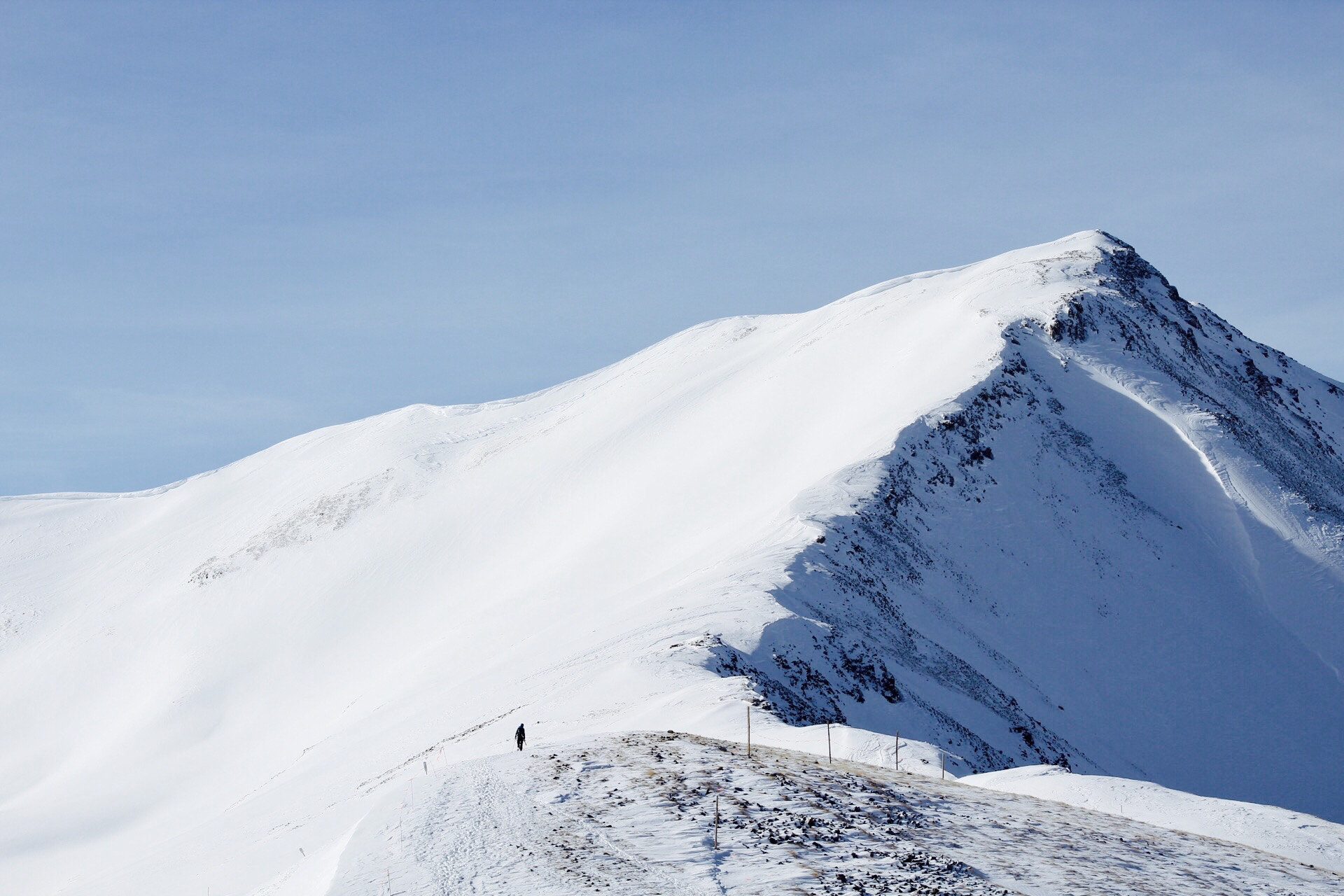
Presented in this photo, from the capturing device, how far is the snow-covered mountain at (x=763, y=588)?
39406 millimetres

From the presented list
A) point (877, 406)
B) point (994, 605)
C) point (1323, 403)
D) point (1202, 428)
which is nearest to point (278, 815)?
point (994, 605)

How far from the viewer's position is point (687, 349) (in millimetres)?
109062

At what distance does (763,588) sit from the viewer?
4397 centimetres

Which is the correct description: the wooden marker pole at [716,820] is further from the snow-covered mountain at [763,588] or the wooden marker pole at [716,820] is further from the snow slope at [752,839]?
the snow-covered mountain at [763,588]

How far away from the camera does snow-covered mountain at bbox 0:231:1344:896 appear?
129 feet

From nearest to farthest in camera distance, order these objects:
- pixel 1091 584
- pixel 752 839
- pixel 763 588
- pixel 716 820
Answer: pixel 752 839, pixel 716 820, pixel 763 588, pixel 1091 584

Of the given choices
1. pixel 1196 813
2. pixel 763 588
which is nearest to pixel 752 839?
pixel 1196 813

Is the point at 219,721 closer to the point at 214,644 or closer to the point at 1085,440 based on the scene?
the point at 214,644

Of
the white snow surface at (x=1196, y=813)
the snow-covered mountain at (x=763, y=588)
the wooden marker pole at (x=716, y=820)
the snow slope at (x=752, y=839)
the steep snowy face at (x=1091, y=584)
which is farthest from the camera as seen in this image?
the steep snowy face at (x=1091, y=584)

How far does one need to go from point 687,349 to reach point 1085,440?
Result: 48.0m

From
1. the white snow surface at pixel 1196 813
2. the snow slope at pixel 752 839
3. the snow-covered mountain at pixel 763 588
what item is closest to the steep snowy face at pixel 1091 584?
the snow-covered mountain at pixel 763 588

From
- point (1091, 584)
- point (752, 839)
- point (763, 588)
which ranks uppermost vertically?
point (763, 588)

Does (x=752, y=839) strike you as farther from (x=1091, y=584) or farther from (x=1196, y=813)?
(x=1091, y=584)

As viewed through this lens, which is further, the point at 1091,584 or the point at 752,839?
the point at 1091,584
